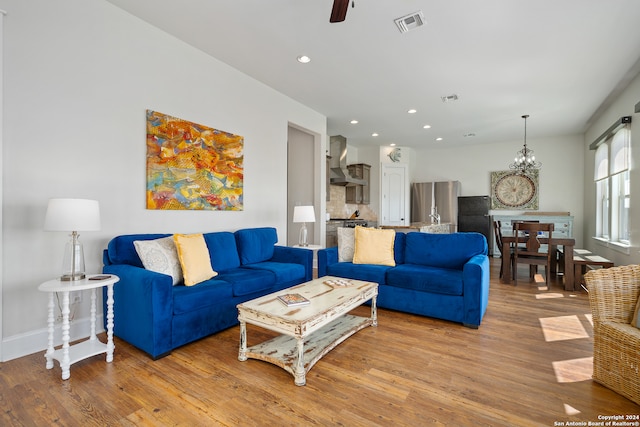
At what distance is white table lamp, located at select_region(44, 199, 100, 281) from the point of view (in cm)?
204

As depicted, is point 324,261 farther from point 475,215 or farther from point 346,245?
point 475,215

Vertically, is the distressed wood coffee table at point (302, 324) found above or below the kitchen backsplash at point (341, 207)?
below

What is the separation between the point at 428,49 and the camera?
337 centimetres

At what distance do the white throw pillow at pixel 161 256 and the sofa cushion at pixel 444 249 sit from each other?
2.54 meters

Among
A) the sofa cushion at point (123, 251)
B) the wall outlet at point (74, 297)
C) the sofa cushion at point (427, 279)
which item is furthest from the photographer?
the sofa cushion at point (427, 279)

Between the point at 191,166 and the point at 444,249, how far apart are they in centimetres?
299

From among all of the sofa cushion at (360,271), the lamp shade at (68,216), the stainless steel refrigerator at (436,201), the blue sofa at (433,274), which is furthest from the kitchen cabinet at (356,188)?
the lamp shade at (68,216)

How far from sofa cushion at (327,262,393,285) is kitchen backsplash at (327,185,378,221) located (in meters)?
3.30

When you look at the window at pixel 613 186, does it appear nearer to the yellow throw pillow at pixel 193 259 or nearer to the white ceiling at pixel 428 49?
the white ceiling at pixel 428 49

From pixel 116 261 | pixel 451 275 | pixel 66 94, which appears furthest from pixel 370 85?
pixel 116 261

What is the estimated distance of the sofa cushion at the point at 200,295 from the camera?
2.36 metres

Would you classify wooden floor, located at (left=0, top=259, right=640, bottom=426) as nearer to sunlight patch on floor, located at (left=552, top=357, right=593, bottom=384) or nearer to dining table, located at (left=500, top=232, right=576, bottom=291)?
sunlight patch on floor, located at (left=552, top=357, right=593, bottom=384)

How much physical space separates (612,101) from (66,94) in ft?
23.3

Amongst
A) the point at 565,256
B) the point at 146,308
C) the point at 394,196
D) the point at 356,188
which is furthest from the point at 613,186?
the point at 146,308
